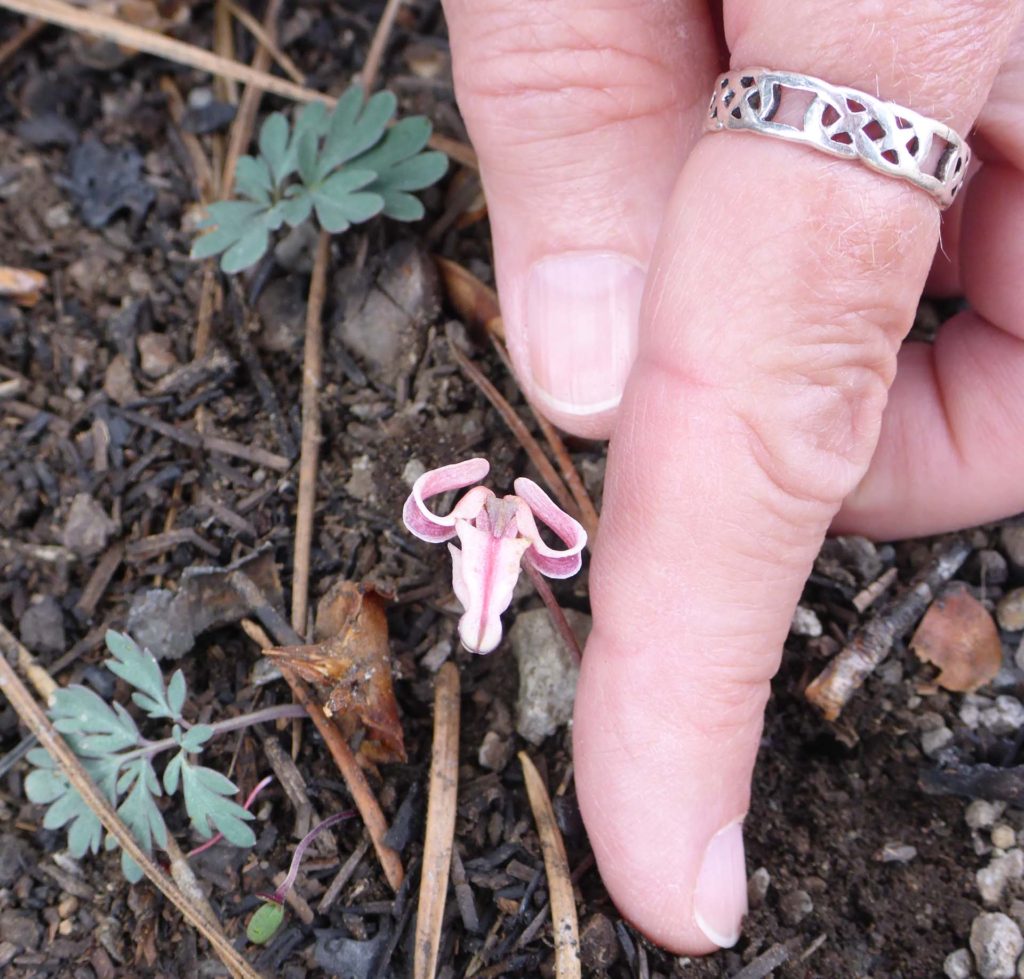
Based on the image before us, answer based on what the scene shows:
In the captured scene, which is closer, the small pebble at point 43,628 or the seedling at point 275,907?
the seedling at point 275,907

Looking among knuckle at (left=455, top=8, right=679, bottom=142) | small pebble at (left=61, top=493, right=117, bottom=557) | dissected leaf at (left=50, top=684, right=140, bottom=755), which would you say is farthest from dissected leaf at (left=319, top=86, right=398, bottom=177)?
dissected leaf at (left=50, top=684, right=140, bottom=755)

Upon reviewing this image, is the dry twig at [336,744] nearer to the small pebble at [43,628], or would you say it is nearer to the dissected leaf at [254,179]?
the small pebble at [43,628]

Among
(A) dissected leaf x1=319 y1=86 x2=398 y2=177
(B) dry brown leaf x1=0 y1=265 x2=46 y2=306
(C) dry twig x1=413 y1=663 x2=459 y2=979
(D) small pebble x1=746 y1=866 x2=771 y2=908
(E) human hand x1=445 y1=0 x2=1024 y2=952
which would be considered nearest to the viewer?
(E) human hand x1=445 y1=0 x2=1024 y2=952

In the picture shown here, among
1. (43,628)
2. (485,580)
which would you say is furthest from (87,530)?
(485,580)

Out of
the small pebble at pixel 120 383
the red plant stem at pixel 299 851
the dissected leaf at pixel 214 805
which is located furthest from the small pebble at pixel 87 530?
the red plant stem at pixel 299 851

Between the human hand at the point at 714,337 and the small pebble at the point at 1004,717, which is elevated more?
the human hand at the point at 714,337

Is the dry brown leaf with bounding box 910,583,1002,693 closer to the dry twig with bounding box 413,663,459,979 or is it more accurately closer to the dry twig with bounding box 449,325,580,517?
the dry twig with bounding box 449,325,580,517
